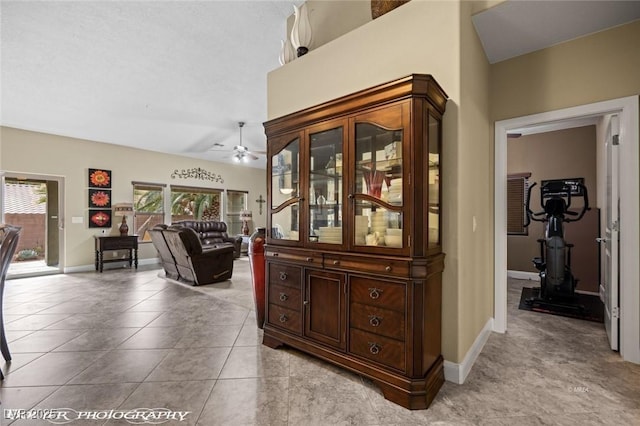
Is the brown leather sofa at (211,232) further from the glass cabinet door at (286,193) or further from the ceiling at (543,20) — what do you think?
the ceiling at (543,20)

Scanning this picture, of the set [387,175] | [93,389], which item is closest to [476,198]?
[387,175]

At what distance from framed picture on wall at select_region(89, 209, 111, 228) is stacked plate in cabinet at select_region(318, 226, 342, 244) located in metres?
6.66

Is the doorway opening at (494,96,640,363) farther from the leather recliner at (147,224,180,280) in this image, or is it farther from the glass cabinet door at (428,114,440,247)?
the leather recliner at (147,224,180,280)

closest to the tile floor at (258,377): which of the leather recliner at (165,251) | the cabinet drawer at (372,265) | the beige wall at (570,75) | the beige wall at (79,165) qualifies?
the cabinet drawer at (372,265)

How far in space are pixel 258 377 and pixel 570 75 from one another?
377 cm

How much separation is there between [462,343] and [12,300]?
596cm

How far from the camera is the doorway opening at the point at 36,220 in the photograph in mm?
5832

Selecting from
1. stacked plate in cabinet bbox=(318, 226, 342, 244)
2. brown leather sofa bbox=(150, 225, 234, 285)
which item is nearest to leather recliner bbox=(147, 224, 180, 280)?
brown leather sofa bbox=(150, 225, 234, 285)

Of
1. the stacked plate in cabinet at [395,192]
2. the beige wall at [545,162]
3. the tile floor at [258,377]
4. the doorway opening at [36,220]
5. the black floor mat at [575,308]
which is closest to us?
the tile floor at [258,377]

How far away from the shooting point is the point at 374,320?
195 centimetres

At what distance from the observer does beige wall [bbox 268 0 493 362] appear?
207cm

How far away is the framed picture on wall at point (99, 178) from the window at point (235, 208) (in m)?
3.19

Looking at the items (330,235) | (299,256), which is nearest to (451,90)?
(330,235)

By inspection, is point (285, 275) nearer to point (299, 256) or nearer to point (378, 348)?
point (299, 256)
